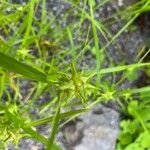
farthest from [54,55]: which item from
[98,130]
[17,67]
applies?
[17,67]

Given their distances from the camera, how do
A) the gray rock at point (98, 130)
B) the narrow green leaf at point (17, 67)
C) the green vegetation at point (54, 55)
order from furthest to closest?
the gray rock at point (98, 130) → the green vegetation at point (54, 55) → the narrow green leaf at point (17, 67)

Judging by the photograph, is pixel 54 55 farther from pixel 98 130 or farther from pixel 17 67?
pixel 17 67

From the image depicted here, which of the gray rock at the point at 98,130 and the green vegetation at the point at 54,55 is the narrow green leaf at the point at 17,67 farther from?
the gray rock at the point at 98,130

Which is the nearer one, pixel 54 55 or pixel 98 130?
pixel 54 55

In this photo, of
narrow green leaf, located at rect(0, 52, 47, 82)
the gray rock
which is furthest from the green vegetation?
narrow green leaf, located at rect(0, 52, 47, 82)

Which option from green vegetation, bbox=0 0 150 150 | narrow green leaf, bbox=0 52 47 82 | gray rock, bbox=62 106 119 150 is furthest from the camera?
gray rock, bbox=62 106 119 150

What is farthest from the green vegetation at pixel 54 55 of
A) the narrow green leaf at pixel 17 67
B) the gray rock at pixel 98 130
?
the narrow green leaf at pixel 17 67

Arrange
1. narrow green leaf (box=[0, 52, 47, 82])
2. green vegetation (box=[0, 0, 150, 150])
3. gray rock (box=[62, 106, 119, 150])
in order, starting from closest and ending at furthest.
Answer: narrow green leaf (box=[0, 52, 47, 82]) → green vegetation (box=[0, 0, 150, 150]) → gray rock (box=[62, 106, 119, 150])

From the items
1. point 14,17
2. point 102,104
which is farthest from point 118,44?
point 14,17

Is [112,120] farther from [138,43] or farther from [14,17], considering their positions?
[14,17]

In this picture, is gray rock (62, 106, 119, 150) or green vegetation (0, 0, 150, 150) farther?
gray rock (62, 106, 119, 150)

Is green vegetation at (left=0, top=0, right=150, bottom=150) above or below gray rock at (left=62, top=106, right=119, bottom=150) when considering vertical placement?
above

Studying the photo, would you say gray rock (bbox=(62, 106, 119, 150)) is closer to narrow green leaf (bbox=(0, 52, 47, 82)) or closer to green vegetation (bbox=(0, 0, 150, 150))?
green vegetation (bbox=(0, 0, 150, 150))
